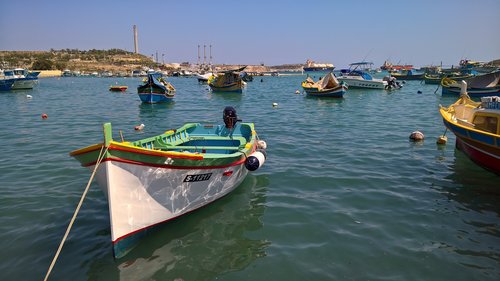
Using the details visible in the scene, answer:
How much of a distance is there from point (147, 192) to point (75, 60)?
179258 mm

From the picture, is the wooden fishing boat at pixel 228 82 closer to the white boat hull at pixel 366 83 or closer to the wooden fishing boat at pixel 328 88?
the wooden fishing boat at pixel 328 88

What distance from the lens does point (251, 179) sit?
1139cm

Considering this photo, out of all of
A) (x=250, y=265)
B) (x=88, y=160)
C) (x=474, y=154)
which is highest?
(x=88, y=160)

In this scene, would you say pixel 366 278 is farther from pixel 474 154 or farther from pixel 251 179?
pixel 474 154

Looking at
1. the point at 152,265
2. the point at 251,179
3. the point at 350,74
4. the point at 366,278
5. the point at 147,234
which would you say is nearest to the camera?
the point at 366,278

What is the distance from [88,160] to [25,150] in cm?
1080

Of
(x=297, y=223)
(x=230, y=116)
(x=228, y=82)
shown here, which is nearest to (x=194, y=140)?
(x=230, y=116)

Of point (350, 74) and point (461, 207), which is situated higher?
point (350, 74)

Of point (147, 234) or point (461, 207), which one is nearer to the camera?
point (147, 234)

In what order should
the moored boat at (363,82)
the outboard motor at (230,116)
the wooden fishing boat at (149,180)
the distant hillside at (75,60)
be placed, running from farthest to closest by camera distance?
the distant hillside at (75,60) → the moored boat at (363,82) → the outboard motor at (230,116) → the wooden fishing boat at (149,180)

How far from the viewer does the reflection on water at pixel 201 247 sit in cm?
653

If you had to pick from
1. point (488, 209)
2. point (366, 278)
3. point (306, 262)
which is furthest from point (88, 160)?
point (488, 209)

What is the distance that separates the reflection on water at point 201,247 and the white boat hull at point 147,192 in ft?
1.28

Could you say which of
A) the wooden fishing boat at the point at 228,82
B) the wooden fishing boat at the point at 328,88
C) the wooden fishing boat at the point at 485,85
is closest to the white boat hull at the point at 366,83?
the wooden fishing boat at the point at 328,88
